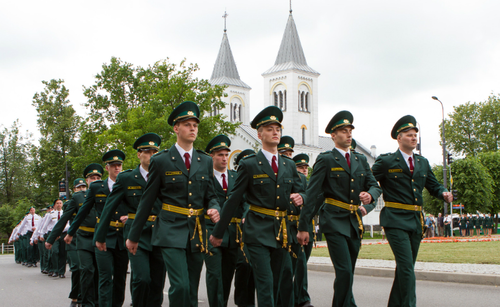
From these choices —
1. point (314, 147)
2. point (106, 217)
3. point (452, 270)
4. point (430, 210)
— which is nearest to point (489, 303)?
point (452, 270)

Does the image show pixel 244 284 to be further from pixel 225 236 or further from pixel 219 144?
pixel 219 144

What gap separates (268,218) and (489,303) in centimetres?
452

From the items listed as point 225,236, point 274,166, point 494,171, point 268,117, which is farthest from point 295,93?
point 274,166

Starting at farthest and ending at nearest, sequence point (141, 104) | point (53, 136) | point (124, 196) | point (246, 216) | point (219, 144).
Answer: point (53, 136) → point (141, 104) → point (219, 144) → point (124, 196) → point (246, 216)

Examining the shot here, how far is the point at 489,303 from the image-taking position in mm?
8562

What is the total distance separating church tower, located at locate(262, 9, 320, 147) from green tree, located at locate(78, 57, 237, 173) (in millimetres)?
34584

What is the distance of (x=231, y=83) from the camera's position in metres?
88.4

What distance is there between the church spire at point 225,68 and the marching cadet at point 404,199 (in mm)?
81709

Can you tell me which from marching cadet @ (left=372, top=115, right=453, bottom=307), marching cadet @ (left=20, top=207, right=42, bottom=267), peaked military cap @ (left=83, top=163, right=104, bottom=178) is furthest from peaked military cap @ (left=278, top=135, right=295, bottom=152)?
marching cadet @ (left=20, top=207, right=42, bottom=267)

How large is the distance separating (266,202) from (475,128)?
259ft

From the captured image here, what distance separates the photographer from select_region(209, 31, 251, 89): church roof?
291 ft

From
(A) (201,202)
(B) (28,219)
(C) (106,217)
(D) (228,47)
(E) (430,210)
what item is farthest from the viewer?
(D) (228,47)

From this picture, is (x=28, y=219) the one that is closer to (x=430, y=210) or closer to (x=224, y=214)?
(x=224, y=214)

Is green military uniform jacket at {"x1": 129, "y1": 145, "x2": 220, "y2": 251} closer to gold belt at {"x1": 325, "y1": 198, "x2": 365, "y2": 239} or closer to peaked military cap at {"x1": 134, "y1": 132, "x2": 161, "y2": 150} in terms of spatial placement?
gold belt at {"x1": 325, "y1": 198, "x2": 365, "y2": 239}
